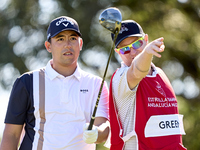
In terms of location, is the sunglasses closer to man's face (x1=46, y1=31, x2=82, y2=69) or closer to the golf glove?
man's face (x1=46, y1=31, x2=82, y2=69)

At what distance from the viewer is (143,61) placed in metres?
3.62

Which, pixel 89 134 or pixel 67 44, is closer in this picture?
pixel 89 134

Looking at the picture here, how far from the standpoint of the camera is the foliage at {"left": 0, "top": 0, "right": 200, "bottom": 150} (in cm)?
1027

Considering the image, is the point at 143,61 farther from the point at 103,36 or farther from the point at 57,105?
the point at 103,36

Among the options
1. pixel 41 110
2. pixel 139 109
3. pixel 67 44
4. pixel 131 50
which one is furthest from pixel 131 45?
pixel 41 110

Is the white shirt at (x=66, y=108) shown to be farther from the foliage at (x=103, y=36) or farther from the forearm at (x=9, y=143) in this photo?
the foliage at (x=103, y=36)

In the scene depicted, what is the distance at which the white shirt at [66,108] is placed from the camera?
436 cm

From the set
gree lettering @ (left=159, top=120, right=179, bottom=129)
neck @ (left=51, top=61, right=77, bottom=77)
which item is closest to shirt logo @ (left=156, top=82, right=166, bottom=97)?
gree lettering @ (left=159, top=120, right=179, bottom=129)

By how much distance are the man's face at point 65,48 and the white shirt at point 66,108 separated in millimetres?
132

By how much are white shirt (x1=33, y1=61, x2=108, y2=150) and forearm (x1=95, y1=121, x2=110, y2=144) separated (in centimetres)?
13

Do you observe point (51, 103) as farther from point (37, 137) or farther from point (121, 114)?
point (121, 114)

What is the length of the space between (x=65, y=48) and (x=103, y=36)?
6.00 metres

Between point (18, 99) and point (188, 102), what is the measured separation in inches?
268

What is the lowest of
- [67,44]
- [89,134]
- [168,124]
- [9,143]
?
[9,143]
